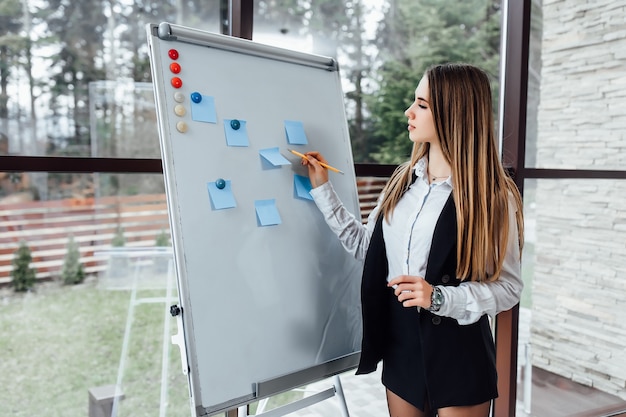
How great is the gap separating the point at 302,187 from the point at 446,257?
0.42m

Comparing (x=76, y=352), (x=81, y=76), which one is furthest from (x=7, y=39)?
(x=76, y=352)

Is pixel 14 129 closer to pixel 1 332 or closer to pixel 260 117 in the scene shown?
pixel 1 332

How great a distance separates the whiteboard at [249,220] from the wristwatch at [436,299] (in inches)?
12.8

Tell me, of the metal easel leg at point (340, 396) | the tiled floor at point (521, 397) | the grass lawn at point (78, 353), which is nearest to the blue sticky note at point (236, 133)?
the metal easel leg at point (340, 396)

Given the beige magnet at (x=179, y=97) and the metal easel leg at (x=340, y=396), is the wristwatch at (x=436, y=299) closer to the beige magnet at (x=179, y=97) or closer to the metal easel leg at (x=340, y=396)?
the metal easel leg at (x=340, y=396)

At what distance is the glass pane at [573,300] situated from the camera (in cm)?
261

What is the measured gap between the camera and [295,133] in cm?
138

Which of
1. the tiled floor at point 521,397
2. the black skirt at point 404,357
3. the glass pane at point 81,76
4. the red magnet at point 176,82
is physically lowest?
the tiled floor at point 521,397

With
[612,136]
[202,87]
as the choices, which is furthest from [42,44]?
[612,136]

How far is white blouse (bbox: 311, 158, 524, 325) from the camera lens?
1.22 m

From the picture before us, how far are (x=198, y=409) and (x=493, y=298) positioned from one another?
741 millimetres

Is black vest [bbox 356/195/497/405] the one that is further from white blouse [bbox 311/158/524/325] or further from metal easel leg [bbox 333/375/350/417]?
metal easel leg [bbox 333/375/350/417]

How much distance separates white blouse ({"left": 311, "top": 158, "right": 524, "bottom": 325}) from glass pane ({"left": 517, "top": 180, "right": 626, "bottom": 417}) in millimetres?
1512

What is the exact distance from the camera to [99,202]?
2.49 meters
